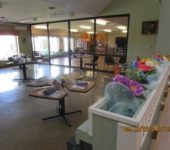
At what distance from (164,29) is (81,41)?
501 cm

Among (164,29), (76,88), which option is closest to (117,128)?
(76,88)

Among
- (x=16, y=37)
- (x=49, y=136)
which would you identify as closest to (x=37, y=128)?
(x=49, y=136)

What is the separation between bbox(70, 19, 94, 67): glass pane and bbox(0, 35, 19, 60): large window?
3657mm

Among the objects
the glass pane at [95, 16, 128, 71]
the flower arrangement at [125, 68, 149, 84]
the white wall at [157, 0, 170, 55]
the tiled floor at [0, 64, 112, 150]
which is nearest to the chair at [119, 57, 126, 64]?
the glass pane at [95, 16, 128, 71]

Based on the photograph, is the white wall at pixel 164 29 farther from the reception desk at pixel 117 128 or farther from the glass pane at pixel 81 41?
the reception desk at pixel 117 128

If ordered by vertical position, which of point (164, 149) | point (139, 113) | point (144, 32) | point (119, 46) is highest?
point (144, 32)

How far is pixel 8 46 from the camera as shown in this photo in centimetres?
881

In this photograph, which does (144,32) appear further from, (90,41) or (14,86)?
(14,86)

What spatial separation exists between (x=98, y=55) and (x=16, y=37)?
212 inches

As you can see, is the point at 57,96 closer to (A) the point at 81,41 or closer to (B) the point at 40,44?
(A) the point at 81,41

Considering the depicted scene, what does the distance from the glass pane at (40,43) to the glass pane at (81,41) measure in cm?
207

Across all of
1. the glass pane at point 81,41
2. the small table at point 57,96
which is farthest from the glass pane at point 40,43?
the small table at point 57,96

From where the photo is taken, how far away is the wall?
→ 5379mm

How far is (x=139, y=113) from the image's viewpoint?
32.0 inches
